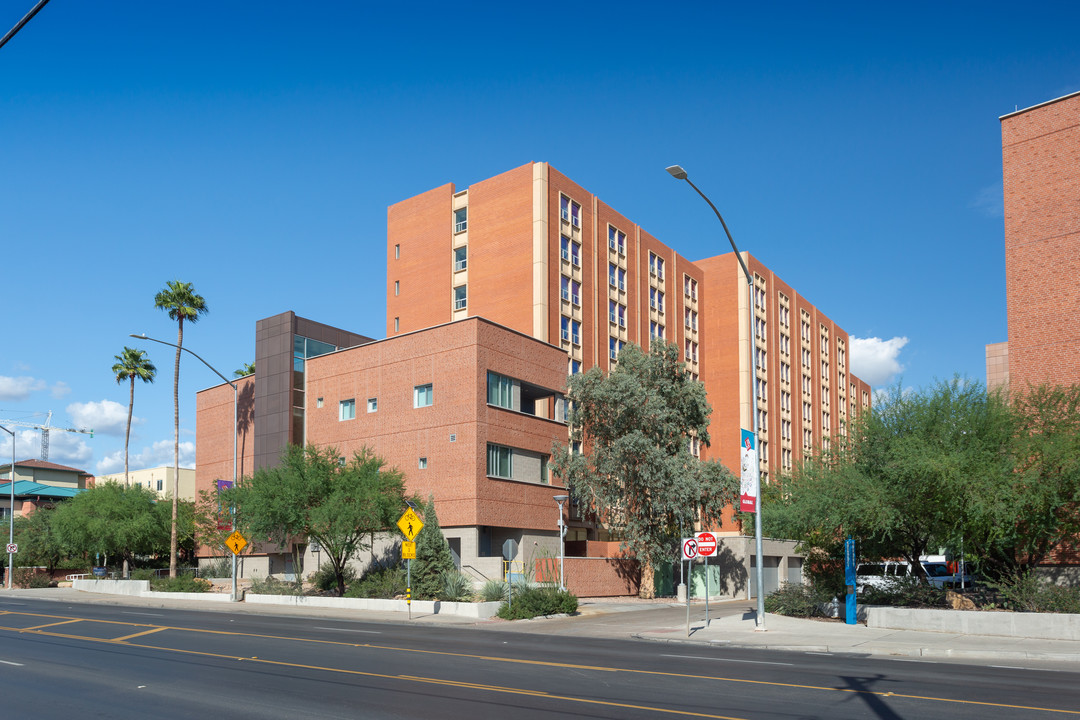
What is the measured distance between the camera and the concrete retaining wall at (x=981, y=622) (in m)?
21.9

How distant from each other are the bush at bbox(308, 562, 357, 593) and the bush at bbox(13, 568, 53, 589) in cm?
2532

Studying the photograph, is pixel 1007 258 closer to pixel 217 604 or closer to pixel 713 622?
pixel 713 622

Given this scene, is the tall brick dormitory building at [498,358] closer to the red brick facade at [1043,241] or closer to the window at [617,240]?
the window at [617,240]

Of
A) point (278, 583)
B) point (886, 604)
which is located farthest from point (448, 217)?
point (886, 604)

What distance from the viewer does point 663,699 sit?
496 inches

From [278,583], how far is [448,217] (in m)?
25.7

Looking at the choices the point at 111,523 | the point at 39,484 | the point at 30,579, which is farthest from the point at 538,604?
the point at 39,484

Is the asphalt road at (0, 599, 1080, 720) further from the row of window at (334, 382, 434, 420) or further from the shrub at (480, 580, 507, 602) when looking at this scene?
the row of window at (334, 382, 434, 420)

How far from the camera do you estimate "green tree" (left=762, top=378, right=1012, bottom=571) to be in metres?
24.2

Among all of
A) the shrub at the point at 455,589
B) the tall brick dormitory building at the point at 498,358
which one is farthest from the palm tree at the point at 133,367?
the shrub at the point at 455,589

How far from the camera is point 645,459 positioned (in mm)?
41156

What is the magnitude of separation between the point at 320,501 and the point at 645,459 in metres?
15.2

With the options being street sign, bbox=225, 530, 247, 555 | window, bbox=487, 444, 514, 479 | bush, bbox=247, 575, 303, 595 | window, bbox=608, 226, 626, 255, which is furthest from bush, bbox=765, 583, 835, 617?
window, bbox=608, 226, 626, 255

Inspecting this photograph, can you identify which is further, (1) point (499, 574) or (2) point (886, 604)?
(1) point (499, 574)
